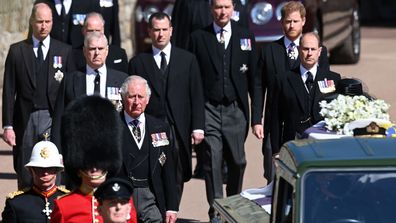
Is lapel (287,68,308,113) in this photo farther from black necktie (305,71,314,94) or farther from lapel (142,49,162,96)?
lapel (142,49,162,96)

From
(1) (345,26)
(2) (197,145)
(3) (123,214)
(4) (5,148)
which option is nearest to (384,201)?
(3) (123,214)

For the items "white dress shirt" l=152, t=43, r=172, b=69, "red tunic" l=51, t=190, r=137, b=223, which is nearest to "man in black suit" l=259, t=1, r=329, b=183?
"white dress shirt" l=152, t=43, r=172, b=69

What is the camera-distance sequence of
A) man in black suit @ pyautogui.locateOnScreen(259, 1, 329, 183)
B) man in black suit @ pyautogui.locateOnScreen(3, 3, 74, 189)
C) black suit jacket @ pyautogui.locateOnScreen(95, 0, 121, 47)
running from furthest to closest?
black suit jacket @ pyautogui.locateOnScreen(95, 0, 121, 47), man in black suit @ pyautogui.locateOnScreen(3, 3, 74, 189), man in black suit @ pyautogui.locateOnScreen(259, 1, 329, 183)

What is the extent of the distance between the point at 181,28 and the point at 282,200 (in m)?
6.75

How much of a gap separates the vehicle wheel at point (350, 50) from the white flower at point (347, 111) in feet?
40.5

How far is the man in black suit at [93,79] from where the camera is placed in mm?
11547

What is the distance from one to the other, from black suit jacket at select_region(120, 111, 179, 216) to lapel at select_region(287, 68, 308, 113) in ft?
4.88

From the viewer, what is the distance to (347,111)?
9992mm

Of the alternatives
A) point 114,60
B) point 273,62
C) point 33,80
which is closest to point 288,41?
point 273,62

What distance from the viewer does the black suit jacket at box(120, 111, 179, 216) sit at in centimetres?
1043

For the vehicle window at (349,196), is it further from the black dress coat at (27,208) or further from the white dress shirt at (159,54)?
the white dress shirt at (159,54)

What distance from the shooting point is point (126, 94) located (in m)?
10.5

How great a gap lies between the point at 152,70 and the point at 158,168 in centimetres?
188

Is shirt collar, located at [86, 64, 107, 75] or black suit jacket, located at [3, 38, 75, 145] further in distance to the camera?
black suit jacket, located at [3, 38, 75, 145]
